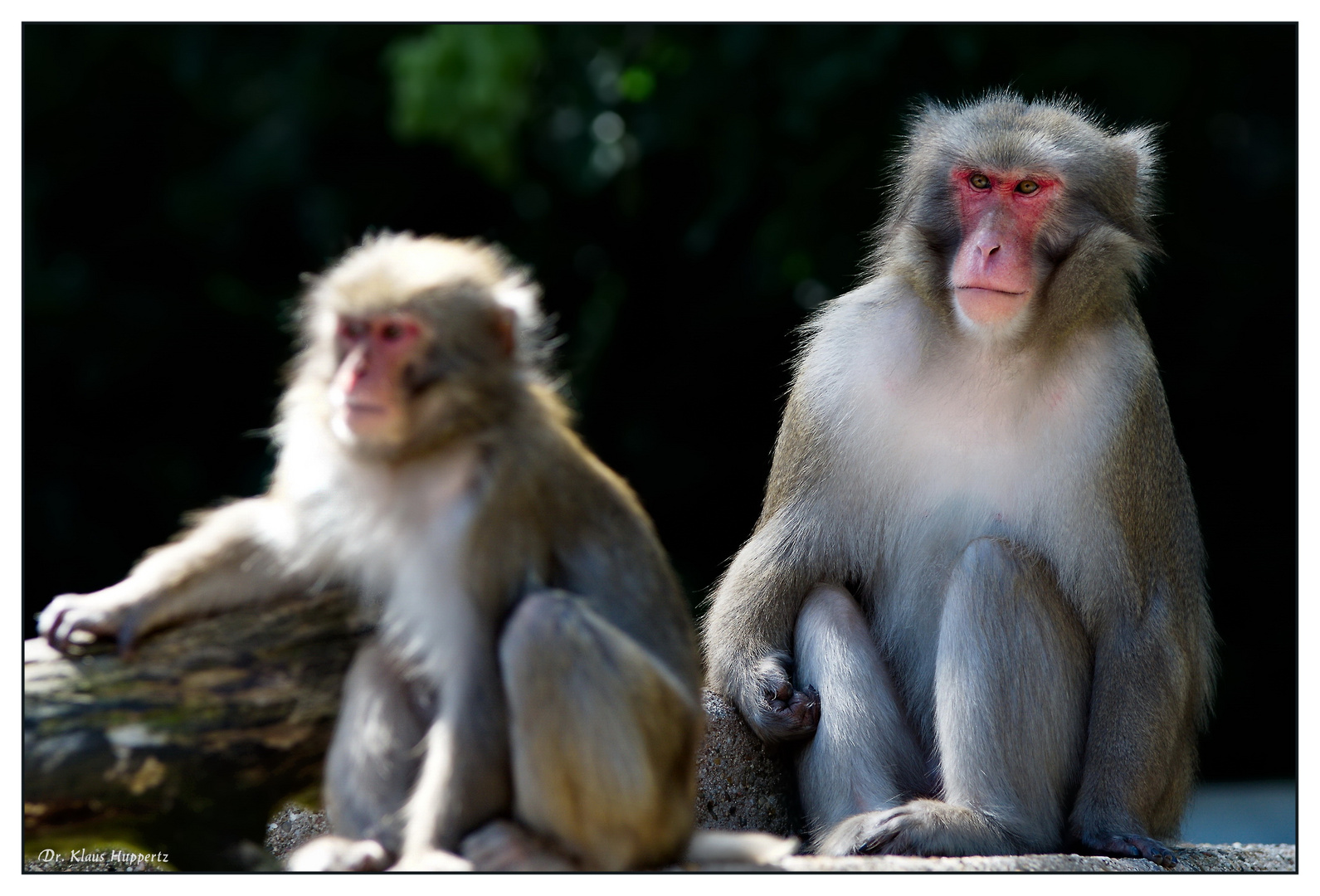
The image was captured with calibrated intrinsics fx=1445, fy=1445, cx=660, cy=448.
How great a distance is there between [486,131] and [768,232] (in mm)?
1861

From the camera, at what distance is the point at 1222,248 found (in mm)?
9297

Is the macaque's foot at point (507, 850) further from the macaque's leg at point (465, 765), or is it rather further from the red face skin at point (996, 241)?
the red face skin at point (996, 241)

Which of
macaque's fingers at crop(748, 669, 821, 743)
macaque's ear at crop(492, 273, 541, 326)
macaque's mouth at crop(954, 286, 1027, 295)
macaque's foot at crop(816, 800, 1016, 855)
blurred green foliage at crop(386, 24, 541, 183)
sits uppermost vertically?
blurred green foliage at crop(386, 24, 541, 183)

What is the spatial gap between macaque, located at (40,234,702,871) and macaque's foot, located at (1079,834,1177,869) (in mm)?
1747

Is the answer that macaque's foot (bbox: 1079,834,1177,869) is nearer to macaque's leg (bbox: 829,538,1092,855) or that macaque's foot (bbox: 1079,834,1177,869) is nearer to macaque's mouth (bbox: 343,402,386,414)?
macaque's leg (bbox: 829,538,1092,855)

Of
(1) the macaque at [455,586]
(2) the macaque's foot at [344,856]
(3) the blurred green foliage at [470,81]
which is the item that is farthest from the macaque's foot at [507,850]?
(3) the blurred green foliage at [470,81]

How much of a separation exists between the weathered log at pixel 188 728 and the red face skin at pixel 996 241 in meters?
2.43

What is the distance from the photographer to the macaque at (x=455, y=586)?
149 inches

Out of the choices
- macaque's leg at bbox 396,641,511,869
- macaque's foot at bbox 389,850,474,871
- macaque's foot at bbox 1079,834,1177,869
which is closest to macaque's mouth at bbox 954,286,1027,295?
macaque's foot at bbox 1079,834,1177,869

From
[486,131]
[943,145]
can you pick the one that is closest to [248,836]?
[943,145]

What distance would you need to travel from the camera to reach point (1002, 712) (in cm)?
517

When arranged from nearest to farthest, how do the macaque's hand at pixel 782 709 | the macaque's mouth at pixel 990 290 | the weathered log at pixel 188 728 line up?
the weathered log at pixel 188 728 < the macaque's mouth at pixel 990 290 < the macaque's hand at pixel 782 709

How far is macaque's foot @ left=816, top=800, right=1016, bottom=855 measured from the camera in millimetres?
4996

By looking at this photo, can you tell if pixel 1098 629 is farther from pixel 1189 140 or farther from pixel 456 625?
pixel 1189 140
